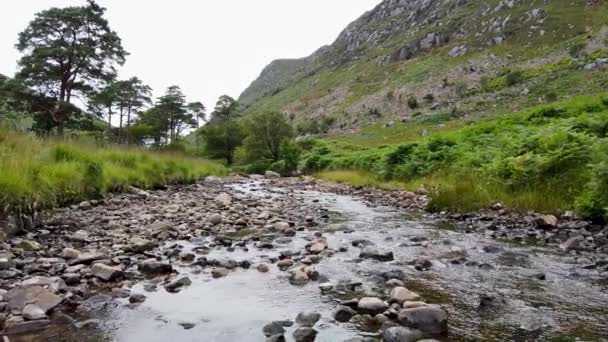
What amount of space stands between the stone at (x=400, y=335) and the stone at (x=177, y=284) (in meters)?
2.74

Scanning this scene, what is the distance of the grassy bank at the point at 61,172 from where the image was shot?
741 cm

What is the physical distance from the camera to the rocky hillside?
197 ft

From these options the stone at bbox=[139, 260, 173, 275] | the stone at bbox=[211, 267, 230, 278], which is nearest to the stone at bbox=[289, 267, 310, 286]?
the stone at bbox=[211, 267, 230, 278]

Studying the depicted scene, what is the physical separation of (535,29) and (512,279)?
99897mm

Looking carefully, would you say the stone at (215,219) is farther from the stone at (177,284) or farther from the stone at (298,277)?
the stone at (298,277)

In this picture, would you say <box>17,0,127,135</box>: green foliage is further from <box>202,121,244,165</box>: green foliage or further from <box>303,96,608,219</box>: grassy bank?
<box>202,121,244,165</box>: green foliage

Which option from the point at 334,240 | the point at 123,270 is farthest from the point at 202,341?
the point at 334,240

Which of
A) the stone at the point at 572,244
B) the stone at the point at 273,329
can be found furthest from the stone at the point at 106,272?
the stone at the point at 572,244

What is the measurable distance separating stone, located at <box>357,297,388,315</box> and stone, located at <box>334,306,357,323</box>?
0.43ft

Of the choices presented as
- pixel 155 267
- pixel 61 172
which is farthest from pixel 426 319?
pixel 61 172

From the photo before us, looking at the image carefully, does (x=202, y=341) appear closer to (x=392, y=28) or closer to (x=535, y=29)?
(x=535, y=29)

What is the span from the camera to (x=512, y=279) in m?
5.39

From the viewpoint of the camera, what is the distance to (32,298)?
4250mm

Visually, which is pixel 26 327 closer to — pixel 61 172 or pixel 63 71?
pixel 61 172
